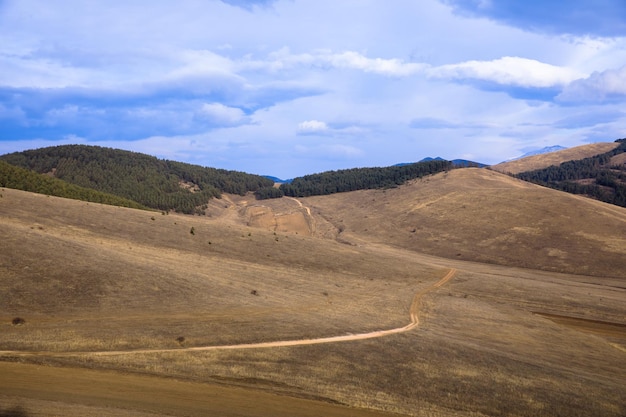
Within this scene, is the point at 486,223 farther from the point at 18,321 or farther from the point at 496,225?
the point at 18,321

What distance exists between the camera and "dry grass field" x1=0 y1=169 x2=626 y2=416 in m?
19.5

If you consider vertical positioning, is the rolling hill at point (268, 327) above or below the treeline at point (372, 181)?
below

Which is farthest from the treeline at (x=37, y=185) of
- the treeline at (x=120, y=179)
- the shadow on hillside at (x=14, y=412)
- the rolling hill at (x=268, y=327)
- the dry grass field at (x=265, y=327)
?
the shadow on hillside at (x=14, y=412)

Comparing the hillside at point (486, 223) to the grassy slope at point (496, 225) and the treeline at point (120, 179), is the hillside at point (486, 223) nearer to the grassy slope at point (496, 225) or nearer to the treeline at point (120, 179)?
the grassy slope at point (496, 225)

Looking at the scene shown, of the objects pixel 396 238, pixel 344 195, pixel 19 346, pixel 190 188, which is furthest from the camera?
pixel 190 188

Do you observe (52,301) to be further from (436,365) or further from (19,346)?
(436,365)

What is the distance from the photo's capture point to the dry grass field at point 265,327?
19484 mm

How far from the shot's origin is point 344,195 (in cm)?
17450

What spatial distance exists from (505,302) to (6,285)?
153 ft

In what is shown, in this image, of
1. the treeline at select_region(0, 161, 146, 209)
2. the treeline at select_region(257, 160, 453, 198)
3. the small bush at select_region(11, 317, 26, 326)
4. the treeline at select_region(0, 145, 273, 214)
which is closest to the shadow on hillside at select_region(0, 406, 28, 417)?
the small bush at select_region(11, 317, 26, 326)

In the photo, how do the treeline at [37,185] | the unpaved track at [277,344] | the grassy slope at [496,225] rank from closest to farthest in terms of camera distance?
the unpaved track at [277,344], the grassy slope at [496,225], the treeline at [37,185]

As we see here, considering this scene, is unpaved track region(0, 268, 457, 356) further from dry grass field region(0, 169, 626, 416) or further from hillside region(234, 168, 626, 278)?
hillside region(234, 168, 626, 278)

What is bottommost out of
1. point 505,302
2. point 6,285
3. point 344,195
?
point 505,302

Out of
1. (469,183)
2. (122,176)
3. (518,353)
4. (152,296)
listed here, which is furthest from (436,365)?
(122,176)
